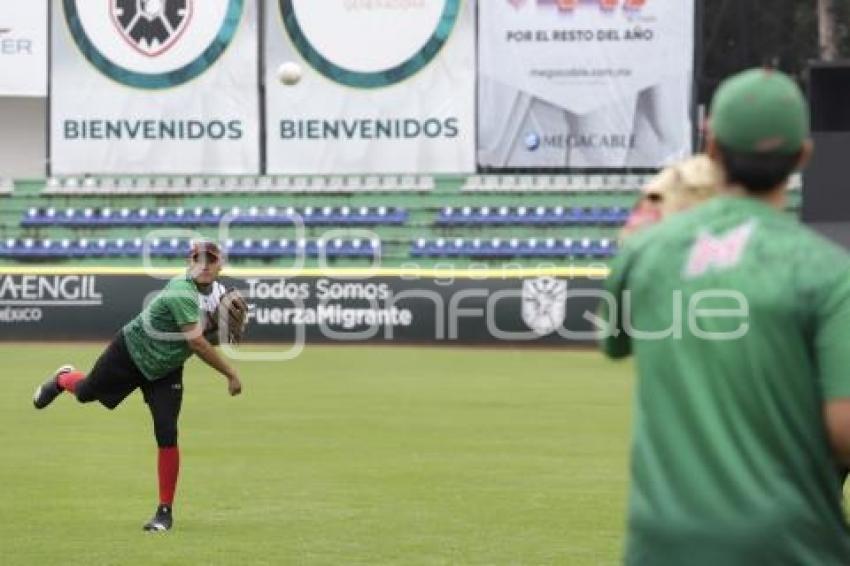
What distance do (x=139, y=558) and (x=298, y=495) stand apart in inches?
121

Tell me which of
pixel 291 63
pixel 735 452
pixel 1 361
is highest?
pixel 291 63

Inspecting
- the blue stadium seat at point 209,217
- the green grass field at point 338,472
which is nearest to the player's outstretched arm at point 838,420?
the green grass field at point 338,472

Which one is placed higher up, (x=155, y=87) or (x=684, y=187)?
(x=155, y=87)

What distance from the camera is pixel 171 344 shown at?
1319 cm

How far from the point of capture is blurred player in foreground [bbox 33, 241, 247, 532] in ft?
42.5

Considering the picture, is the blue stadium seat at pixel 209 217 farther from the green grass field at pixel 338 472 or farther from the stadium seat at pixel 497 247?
the green grass field at pixel 338 472

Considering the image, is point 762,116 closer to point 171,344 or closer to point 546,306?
point 171,344

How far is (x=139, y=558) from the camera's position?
11625 mm

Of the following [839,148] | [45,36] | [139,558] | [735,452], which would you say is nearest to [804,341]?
[735,452]

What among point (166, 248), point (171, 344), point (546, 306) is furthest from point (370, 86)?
point (171, 344)

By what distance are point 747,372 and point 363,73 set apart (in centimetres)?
3058

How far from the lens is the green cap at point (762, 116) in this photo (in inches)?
177

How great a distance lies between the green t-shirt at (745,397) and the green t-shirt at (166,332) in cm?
867

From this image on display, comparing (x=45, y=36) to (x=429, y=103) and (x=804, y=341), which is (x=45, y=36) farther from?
(x=804, y=341)
